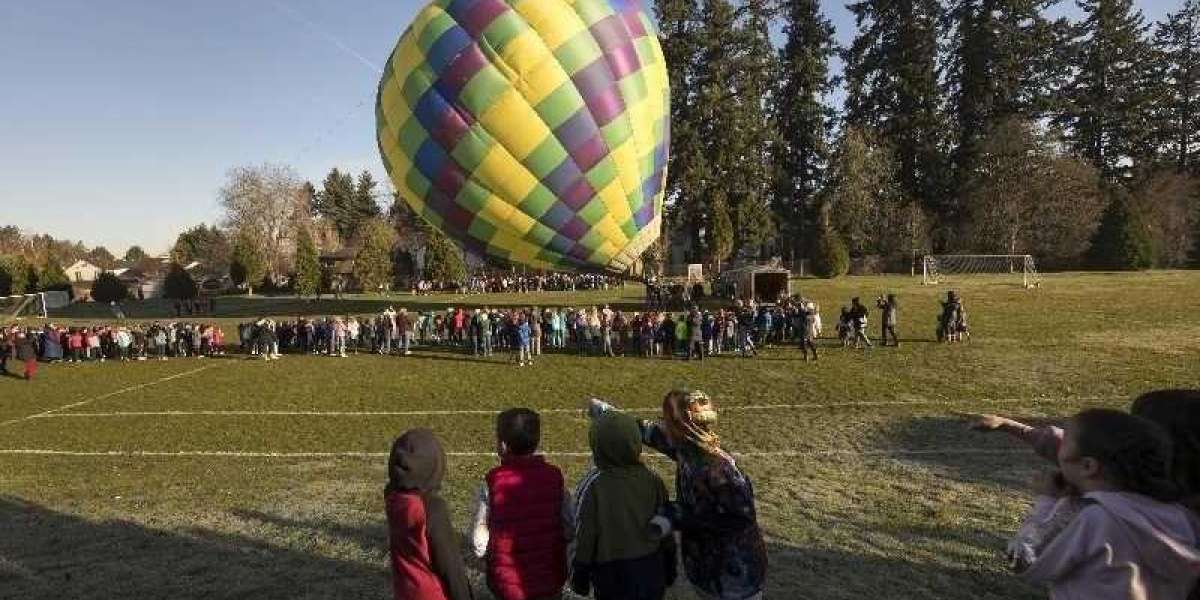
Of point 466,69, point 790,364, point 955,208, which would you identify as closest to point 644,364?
point 790,364

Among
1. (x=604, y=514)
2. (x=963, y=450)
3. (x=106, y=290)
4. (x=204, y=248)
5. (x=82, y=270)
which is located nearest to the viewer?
(x=604, y=514)

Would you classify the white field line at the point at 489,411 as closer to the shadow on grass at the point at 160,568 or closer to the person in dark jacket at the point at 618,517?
the shadow on grass at the point at 160,568

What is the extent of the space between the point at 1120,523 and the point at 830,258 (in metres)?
44.9

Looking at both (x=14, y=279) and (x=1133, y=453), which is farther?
(x=14, y=279)

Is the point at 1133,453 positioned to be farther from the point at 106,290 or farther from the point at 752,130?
the point at 106,290

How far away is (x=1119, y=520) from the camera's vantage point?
244 cm

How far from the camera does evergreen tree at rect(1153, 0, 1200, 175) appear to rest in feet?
186

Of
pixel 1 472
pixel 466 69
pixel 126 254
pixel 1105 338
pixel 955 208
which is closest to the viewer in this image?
pixel 1 472

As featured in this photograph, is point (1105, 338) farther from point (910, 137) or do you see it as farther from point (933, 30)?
point (933, 30)

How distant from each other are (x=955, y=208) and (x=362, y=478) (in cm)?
5396

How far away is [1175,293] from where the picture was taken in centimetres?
2772

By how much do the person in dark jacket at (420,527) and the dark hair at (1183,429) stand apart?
298 centimetres

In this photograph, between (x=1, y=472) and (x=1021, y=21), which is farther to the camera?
(x=1021, y=21)

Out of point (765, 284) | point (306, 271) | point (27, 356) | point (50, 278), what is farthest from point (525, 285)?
point (50, 278)
